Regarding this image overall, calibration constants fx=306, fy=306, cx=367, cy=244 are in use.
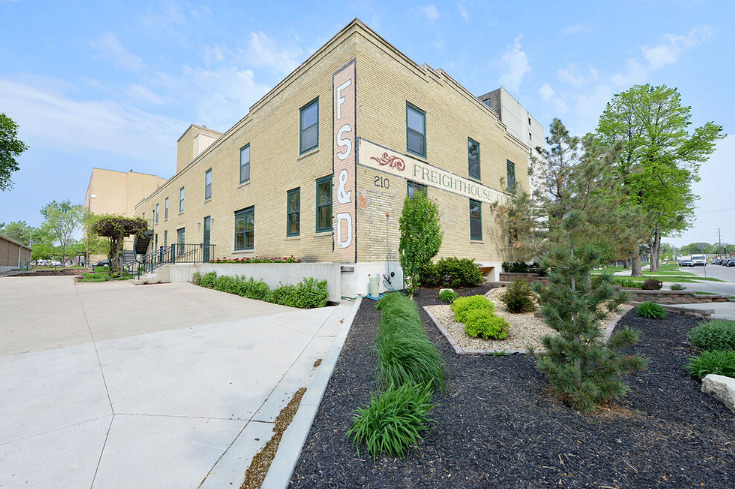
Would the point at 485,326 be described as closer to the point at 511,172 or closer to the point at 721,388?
the point at 721,388

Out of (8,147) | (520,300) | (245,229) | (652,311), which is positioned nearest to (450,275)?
(520,300)

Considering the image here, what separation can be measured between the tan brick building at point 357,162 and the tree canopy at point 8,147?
53.4ft

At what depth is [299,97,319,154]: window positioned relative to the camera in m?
11.1

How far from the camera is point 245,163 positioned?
49.7ft

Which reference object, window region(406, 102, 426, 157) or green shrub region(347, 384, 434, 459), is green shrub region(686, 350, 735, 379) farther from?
window region(406, 102, 426, 157)

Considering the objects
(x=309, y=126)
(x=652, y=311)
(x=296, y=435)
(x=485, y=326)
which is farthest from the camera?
(x=309, y=126)

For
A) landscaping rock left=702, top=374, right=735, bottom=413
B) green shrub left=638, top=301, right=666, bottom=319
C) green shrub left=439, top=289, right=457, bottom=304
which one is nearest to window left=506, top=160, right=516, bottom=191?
green shrub left=439, top=289, right=457, bottom=304

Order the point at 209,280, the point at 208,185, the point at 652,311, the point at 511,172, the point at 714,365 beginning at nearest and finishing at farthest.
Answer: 1. the point at 714,365
2. the point at 652,311
3. the point at 209,280
4. the point at 511,172
5. the point at 208,185

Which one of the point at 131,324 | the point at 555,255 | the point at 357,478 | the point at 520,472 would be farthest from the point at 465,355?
the point at 131,324

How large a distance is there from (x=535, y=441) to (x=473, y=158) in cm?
1420

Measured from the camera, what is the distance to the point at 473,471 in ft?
6.26

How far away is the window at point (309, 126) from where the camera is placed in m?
11.1

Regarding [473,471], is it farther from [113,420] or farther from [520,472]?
[113,420]

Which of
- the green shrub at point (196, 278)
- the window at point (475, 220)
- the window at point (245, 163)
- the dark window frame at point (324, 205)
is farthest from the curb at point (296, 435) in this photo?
the green shrub at point (196, 278)
